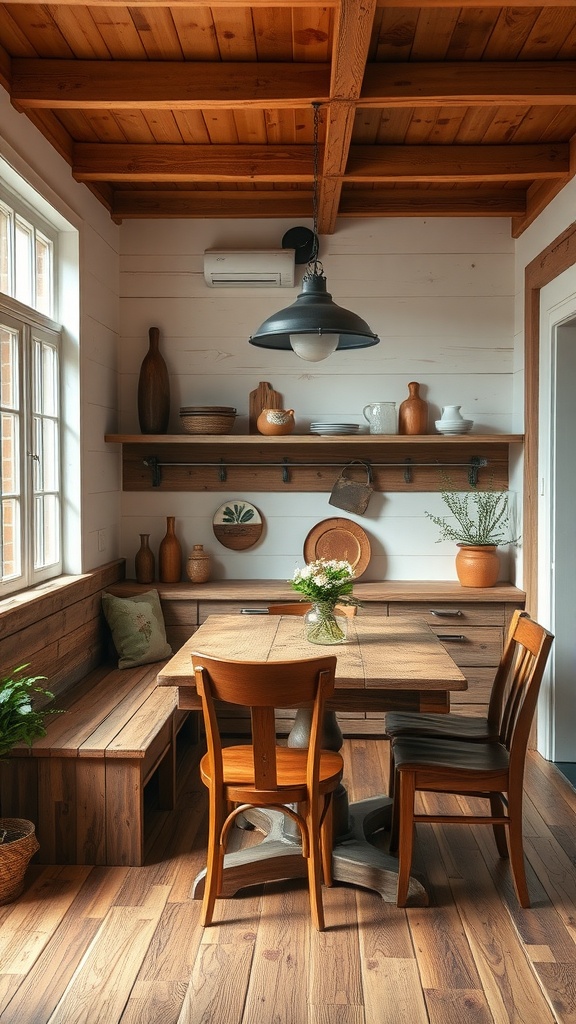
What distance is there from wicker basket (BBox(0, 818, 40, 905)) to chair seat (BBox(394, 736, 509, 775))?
120 centimetres

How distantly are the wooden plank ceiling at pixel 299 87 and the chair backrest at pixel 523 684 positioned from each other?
190cm

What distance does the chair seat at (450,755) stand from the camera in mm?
2740

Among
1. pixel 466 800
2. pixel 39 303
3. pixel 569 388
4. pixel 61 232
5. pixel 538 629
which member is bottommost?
pixel 466 800

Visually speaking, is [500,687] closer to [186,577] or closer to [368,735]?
[368,735]

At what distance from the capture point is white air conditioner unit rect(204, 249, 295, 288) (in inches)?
189

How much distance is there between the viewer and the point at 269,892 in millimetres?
2863

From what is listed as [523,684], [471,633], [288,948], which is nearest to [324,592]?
[523,684]

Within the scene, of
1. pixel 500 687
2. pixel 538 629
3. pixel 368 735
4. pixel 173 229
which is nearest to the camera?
pixel 538 629

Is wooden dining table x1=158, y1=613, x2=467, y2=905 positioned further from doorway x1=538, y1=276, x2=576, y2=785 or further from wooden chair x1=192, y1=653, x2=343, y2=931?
doorway x1=538, y1=276, x2=576, y2=785

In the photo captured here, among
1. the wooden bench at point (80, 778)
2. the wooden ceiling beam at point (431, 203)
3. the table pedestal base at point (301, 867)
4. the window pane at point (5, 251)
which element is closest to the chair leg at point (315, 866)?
the table pedestal base at point (301, 867)

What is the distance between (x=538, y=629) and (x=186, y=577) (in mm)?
2546

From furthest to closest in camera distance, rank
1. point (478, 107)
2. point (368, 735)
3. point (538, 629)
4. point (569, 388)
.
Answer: point (368, 735) < point (569, 388) < point (478, 107) < point (538, 629)

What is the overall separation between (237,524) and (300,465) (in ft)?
1.60

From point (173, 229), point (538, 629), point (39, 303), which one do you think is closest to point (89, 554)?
point (39, 303)
